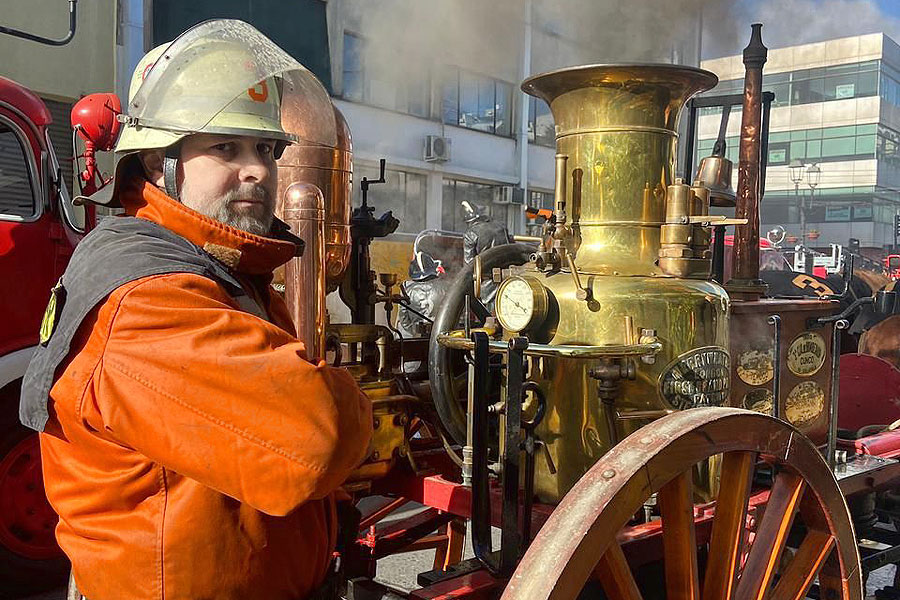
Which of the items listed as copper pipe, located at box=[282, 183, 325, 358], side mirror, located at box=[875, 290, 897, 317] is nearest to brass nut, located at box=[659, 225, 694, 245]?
copper pipe, located at box=[282, 183, 325, 358]

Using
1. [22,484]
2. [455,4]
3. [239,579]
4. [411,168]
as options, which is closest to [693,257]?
[239,579]

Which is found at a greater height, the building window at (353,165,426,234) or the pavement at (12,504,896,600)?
the building window at (353,165,426,234)

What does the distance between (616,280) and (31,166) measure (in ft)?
10.6

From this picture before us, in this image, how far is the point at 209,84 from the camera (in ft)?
4.76

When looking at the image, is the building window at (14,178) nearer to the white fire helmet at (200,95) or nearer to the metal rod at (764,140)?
the white fire helmet at (200,95)

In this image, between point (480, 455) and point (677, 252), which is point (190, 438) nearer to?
point (480, 455)

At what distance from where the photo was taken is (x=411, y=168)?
1404 cm

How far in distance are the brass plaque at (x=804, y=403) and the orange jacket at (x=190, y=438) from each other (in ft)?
7.32

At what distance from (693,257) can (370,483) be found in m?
1.27

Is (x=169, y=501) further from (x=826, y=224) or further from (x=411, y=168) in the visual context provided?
(x=826, y=224)

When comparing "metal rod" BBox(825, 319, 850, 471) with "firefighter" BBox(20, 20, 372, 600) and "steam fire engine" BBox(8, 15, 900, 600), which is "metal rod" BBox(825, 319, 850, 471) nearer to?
"steam fire engine" BBox(8, 15, 900, 600)

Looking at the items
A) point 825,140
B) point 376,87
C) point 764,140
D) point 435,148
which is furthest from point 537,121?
point 764,140

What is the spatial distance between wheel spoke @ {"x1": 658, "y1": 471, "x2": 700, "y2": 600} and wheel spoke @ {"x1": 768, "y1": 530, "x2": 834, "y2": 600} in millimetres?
467

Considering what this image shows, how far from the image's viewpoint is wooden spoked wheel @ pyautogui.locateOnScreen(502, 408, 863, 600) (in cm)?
146
